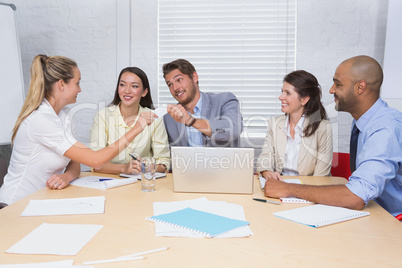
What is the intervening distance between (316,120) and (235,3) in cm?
139

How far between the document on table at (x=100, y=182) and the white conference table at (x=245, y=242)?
11.0 inches

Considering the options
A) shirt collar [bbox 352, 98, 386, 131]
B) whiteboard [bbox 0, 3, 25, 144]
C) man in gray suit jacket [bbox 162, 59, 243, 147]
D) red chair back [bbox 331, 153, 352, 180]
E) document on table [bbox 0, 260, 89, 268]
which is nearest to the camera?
document on table [bbox 0, 260, 89, 268]

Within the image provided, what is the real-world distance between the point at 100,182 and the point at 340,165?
1.58 metres

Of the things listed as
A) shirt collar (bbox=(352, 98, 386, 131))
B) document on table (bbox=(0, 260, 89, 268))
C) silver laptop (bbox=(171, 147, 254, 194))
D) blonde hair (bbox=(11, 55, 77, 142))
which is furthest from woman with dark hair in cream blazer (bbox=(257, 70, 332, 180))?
document on table (bbox=(0, 260, 89, 268))

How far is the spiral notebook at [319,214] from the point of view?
125cm

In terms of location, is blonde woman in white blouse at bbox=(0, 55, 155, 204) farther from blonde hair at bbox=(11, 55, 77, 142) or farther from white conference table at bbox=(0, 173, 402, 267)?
white conference table at bbox=(0, 173, 402, 267)

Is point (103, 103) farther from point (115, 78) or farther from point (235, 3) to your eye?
point (235, 3)

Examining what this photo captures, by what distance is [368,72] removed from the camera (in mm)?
1788

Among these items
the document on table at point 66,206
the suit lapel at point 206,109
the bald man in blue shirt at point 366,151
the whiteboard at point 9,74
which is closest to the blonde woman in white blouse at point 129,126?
the suit lapel at point 206,109

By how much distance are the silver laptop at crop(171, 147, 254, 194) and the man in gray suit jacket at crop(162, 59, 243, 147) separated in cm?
92

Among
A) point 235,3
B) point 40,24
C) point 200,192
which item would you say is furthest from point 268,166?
point 40,24

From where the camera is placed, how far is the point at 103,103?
135 inches

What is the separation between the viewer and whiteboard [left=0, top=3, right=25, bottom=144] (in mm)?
2961

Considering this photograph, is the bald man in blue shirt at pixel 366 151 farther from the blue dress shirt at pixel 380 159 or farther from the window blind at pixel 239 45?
the window blind at pixel 239 45
